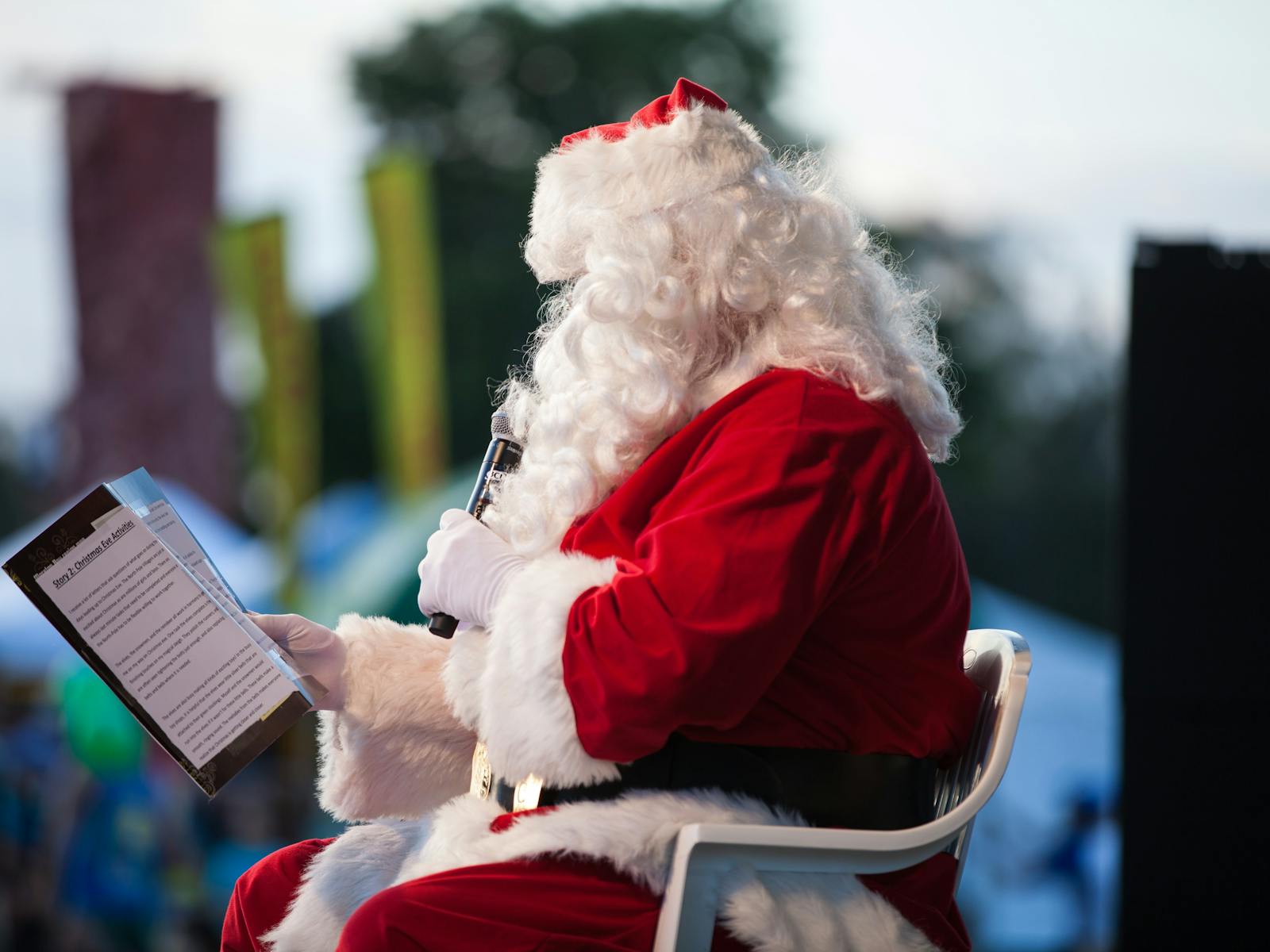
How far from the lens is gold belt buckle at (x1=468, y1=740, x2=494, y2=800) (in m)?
1.51

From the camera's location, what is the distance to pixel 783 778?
1333 millimetres

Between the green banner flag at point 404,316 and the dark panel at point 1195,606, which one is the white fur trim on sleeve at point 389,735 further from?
the green banner flag at point 404,316

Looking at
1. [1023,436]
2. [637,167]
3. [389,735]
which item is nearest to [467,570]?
[389,735]

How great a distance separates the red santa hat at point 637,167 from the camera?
4.99 ft

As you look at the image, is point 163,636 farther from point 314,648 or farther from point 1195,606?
point 1195,606

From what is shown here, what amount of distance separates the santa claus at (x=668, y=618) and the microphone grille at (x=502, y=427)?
29 millimetres

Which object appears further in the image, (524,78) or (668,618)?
(524,78)

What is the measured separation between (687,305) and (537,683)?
1.64 ft

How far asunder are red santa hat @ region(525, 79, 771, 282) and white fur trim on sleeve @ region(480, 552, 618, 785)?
18.4 inches

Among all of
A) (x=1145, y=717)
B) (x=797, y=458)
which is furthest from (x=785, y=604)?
(x=1145, y=717)

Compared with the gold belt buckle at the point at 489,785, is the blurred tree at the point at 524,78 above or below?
above

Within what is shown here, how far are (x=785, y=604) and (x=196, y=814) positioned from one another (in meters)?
4.39

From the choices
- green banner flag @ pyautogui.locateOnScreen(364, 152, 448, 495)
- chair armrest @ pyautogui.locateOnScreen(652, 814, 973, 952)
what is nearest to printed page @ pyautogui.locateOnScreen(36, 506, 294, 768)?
chair armrest @ pyautogui.locateOnScreen(652, 814, 973, 952)

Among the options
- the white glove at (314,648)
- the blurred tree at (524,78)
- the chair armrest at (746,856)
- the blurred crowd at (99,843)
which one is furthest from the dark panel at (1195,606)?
the blurred tree at (524,78)
